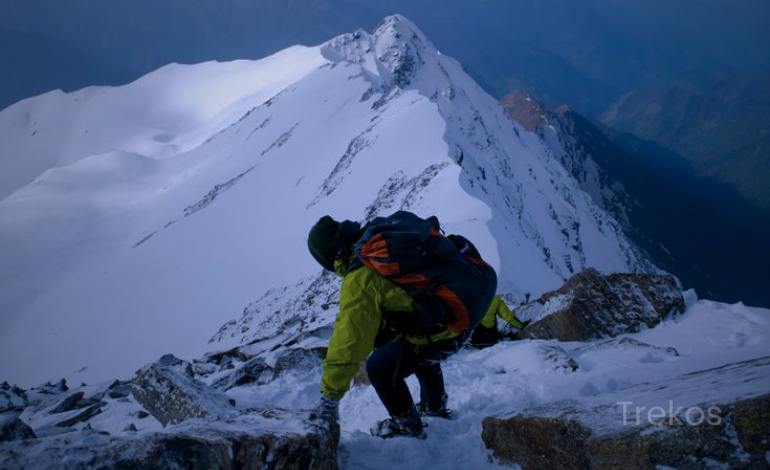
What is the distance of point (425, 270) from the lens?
2.94 metres

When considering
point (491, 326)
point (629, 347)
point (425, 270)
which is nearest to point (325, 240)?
point (425, 270)

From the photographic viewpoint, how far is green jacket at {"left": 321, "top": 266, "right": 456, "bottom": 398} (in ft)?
9.73

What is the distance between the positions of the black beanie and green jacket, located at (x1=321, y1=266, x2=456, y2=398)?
309 mm

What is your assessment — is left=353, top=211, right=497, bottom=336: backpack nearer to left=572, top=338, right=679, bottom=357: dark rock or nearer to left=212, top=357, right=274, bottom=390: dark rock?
left=572, top=338, right=679, bottom=357: dark rock

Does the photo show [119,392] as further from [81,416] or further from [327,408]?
[327,408]

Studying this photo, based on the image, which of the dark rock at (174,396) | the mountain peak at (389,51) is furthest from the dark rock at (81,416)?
the mountain peak at (389,51)

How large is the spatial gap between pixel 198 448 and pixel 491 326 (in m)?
5.83

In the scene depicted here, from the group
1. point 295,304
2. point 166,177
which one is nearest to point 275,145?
point 166,177

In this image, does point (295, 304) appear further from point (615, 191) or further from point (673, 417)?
point (615, 191)

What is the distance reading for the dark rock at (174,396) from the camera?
487cm

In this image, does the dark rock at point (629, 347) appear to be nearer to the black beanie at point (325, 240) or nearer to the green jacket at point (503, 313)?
the green jacket at point (503, 313)

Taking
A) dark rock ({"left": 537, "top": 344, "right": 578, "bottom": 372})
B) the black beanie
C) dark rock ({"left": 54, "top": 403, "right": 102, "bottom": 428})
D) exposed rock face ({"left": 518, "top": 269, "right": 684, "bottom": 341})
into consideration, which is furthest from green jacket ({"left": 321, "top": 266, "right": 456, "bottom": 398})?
dark rock ({"left": 54, "top": 403, "right": 102, "bottom": 428})

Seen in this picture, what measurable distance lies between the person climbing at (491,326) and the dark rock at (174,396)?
3904mm

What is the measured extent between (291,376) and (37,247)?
1812 inches
